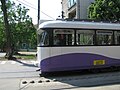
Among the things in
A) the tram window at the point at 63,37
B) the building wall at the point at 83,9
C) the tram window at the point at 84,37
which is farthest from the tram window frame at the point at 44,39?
the building wall at the point at 83,9

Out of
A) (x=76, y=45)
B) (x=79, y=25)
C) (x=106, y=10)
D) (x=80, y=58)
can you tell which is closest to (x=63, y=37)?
(x=76, y=45)

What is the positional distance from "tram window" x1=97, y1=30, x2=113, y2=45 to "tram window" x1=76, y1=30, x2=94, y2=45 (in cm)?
47

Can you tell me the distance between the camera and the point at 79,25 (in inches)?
636

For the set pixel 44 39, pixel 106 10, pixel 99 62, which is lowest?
pixel 99 62

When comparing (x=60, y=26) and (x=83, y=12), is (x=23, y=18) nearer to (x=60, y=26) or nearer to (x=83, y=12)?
(x=83, y=12)

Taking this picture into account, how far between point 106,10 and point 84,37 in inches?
691

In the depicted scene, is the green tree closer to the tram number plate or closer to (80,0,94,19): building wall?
(80,0,94,19): building wall

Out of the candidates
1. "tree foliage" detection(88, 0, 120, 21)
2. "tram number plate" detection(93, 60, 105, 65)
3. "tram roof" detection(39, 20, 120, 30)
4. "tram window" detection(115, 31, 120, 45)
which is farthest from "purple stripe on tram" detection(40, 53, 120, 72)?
"tree foliage" detection(88, 0, 120, 21)

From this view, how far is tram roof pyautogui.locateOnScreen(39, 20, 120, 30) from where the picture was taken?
15.5m

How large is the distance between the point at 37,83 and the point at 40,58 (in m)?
2.40

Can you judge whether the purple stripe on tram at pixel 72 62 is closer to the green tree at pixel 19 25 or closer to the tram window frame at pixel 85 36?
the tram window frame at pixel 85 36

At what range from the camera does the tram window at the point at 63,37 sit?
51.0 ft

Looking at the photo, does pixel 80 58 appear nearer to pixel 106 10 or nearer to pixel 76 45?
pixel 76 45

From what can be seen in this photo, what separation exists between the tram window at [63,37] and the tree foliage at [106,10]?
16428 mm
